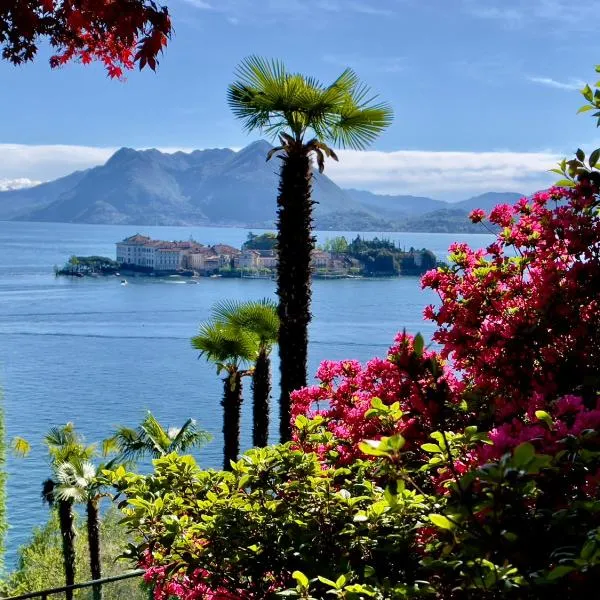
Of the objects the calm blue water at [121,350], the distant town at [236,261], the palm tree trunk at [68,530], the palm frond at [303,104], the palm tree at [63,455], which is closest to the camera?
the palm frond at [303,104]

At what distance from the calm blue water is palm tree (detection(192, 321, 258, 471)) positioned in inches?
910

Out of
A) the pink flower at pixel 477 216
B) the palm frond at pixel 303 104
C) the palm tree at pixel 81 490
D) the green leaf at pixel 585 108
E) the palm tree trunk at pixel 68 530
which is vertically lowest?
the palm tree trunk at pixel 68 530

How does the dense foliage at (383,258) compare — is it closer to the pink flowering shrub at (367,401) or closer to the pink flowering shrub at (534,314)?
the pink flowering shrub at (367,401)

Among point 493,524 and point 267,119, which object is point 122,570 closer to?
point 267,119

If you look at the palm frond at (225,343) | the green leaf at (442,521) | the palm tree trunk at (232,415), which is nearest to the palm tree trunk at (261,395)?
the palm frond at (225,343)

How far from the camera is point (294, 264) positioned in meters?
10.0

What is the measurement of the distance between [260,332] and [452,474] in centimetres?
1170

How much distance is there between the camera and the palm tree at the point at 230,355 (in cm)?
1409

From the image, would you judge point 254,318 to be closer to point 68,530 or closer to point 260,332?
point 260,332

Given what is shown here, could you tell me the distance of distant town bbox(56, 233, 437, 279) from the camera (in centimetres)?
11250

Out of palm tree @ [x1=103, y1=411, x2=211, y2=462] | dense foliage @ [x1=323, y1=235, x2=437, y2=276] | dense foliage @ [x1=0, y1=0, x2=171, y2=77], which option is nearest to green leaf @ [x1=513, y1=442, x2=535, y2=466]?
dense foliage @ [x1=0, y1=0, x2=171, y2=77]

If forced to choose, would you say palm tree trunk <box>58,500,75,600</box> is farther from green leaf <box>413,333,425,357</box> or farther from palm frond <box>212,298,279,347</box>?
green leaf <box>413,333,425,357</box>

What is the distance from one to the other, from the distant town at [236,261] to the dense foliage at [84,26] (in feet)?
336

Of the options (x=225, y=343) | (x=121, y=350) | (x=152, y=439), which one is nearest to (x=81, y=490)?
(x=152, y=439)
